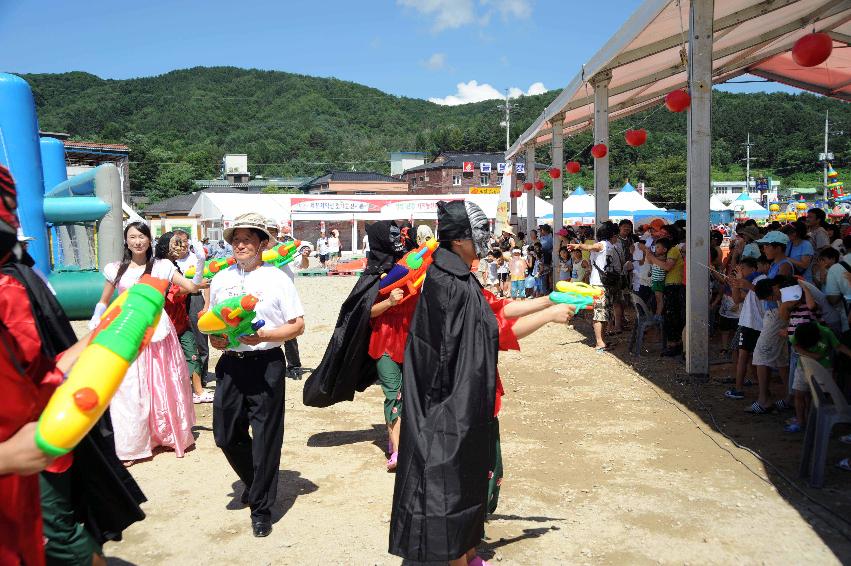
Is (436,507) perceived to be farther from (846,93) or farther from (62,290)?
(846,93)

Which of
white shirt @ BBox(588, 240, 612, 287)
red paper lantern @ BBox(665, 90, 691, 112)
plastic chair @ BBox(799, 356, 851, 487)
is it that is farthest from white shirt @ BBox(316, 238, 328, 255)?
plastic chair @ BBox(799, 356, 851, 487)

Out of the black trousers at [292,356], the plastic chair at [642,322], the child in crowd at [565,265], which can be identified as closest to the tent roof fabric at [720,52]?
the child in crowd at [565,265]

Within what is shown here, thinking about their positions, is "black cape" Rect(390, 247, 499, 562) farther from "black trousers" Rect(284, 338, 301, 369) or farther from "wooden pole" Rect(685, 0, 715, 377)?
"black trousers" Rect(284, 338, 301, 369)

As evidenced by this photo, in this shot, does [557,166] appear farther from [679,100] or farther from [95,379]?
[95,379]

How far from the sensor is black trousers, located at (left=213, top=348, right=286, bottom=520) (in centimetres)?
430

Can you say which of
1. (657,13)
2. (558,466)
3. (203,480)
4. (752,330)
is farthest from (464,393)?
(657,13)

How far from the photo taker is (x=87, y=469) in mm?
2957

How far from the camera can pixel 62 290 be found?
11.8 metres

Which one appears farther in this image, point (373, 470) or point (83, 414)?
point (373, 470)

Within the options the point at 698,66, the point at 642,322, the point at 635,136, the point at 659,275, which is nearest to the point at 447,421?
the point at 698,66

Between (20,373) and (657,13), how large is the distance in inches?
308

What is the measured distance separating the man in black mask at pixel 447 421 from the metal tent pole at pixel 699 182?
17.8 ft

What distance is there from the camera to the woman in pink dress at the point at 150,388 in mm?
5574

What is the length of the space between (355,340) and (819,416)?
136 inches
